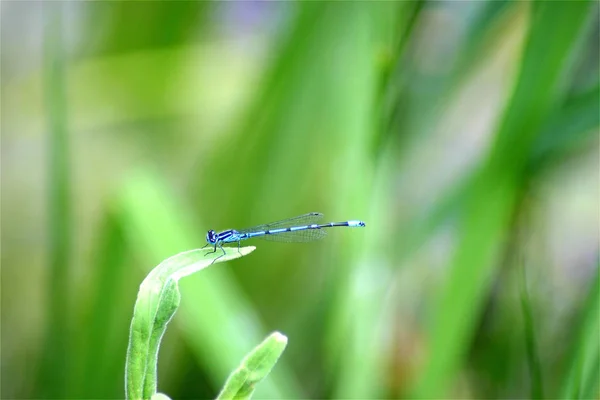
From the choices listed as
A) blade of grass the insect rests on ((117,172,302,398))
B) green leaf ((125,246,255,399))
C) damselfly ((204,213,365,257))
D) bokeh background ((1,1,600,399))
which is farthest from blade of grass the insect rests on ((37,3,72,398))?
green leaf ((125,246,255,399))

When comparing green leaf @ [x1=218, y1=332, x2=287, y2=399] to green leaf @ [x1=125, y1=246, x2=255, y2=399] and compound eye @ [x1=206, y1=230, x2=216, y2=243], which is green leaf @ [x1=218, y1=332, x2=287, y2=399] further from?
compound eye @ [x1=206, y1=230, x2=216, y2=243]

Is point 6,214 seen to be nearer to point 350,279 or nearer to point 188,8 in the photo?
point 188,8

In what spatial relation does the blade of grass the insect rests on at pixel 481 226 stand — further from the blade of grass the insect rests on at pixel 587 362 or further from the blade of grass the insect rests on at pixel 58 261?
the blade of grass the insect rests on at pixel 58 261

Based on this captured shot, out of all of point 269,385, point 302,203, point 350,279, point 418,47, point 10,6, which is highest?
point 10,6

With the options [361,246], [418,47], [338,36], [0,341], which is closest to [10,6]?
[0,341]

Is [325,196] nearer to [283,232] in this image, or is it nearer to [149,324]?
[283,232]

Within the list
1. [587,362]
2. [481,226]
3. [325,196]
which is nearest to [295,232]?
[481,226]
